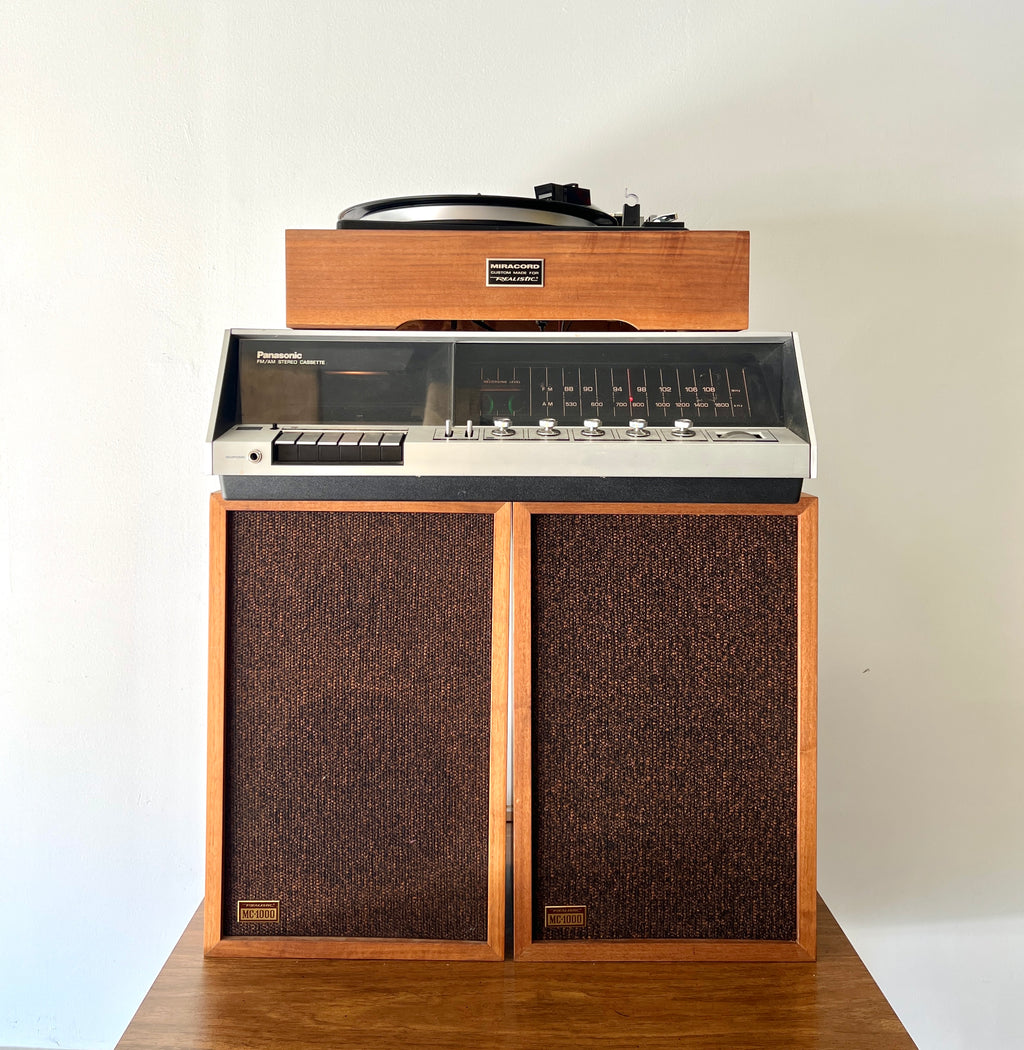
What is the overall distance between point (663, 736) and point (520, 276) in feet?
1.82

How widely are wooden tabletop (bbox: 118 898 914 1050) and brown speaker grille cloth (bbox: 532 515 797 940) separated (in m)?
0.05

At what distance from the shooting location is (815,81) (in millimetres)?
1463

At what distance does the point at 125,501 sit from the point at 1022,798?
1.63 m

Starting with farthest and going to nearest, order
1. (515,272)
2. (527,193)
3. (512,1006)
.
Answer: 1. (527,193)
2. (515,272)
3. (512,1006)

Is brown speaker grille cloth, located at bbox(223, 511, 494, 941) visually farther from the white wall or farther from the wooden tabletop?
the white wall

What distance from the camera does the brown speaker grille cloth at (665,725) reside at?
996 millimetres

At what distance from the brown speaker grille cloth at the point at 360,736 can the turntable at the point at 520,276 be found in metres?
0.29

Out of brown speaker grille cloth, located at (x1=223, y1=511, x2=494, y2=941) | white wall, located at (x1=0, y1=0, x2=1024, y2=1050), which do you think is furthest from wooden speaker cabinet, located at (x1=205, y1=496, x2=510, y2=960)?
white wall, located at (x1=0, y1=0, x2=1024, y2=1050)

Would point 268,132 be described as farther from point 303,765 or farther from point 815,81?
point 303,765

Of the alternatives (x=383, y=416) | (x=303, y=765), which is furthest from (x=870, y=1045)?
(x=383, y=416)

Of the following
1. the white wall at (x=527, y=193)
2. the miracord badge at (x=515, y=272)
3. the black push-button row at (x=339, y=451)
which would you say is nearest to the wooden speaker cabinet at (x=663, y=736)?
the black push-button row at (x=339, y=451)

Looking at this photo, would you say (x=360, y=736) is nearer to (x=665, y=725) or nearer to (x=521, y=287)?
(x=665, y=725)

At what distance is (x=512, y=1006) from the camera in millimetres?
936

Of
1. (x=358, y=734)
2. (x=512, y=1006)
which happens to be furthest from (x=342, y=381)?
(x=512, y=1006)
